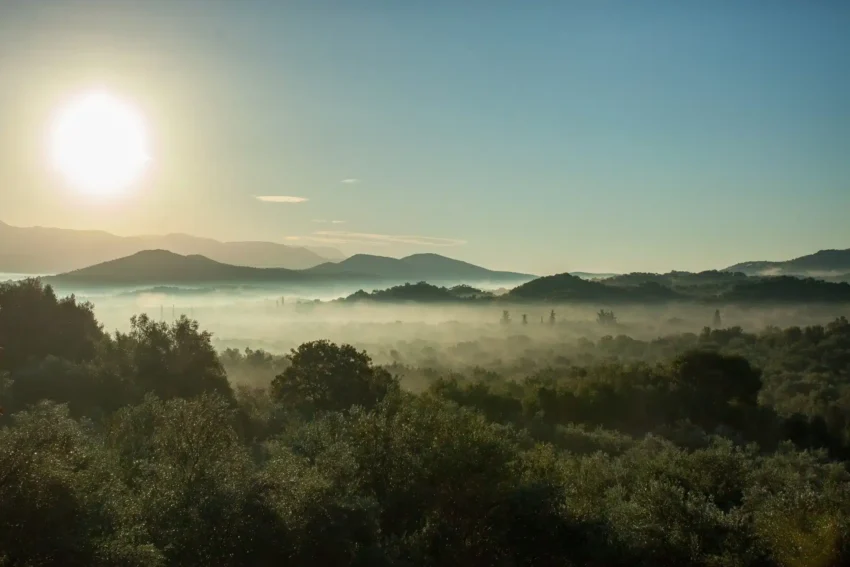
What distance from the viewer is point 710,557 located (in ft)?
81.4

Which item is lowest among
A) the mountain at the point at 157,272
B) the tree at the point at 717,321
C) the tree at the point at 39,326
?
the tree at the point at 717,321

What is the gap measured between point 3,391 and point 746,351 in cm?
13236

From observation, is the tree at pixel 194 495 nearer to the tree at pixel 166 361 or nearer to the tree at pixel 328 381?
the tree at pixel 328 381

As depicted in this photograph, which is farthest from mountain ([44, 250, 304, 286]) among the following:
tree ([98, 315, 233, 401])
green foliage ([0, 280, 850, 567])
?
green foliage ([0, 280, 850, 567])

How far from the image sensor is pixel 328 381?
5391 centimetres

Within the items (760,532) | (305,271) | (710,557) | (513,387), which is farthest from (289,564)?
(305,271)

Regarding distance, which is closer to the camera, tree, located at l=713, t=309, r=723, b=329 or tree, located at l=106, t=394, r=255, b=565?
tree, located at l=106, t=394, r=255, b=565

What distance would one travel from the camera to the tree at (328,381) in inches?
2078

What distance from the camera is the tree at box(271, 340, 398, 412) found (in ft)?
173

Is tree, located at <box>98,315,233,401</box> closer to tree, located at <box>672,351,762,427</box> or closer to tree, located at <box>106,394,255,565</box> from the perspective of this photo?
tree, located at <box>106,394,255,565</box>

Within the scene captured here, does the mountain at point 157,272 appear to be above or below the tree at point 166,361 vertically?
above

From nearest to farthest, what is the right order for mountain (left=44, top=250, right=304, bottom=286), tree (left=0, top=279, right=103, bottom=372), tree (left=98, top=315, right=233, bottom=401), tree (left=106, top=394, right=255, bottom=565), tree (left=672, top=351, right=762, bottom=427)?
1. tree (left=106, top=394, right=255, bottom=565)
2. tree (left=98, top=315, right=233, bottom=401)
3. tree (left=0, top=279, right=103, bottom=372)
4. tree (left=672, top=351, right=762, bottom=427)
5. mountain (left=44, top=250, right=304, bottom=286)

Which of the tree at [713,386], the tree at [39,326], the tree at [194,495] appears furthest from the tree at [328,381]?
the tree at [713,386]

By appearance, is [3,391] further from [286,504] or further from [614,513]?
[614,513]
